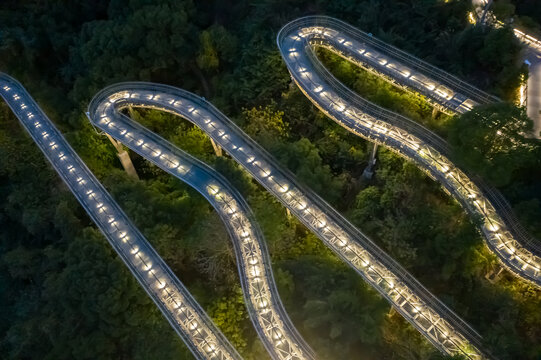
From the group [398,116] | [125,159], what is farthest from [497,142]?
[125,159]

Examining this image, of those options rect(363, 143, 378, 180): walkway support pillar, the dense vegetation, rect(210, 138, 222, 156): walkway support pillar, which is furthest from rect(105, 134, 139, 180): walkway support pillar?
rect(363, 143, 378, 180): walkway support pillar

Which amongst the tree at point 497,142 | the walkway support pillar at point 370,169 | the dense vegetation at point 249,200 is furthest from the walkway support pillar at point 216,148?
the tree at point 497,142

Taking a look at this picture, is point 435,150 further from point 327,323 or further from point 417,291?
point 327,323

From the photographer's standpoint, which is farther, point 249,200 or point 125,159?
point 125,159

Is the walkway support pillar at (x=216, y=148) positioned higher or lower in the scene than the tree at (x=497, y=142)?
higher

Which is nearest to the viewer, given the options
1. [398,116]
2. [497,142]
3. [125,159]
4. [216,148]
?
[497,142]

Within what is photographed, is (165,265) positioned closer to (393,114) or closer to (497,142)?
(393,114)

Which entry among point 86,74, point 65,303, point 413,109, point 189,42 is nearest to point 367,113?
point 413,109

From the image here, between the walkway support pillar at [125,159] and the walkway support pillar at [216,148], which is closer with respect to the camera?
the walkway support pillar at [216,148]

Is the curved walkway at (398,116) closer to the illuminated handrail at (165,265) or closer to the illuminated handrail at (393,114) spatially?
the illuminated handrail at (393,114)
